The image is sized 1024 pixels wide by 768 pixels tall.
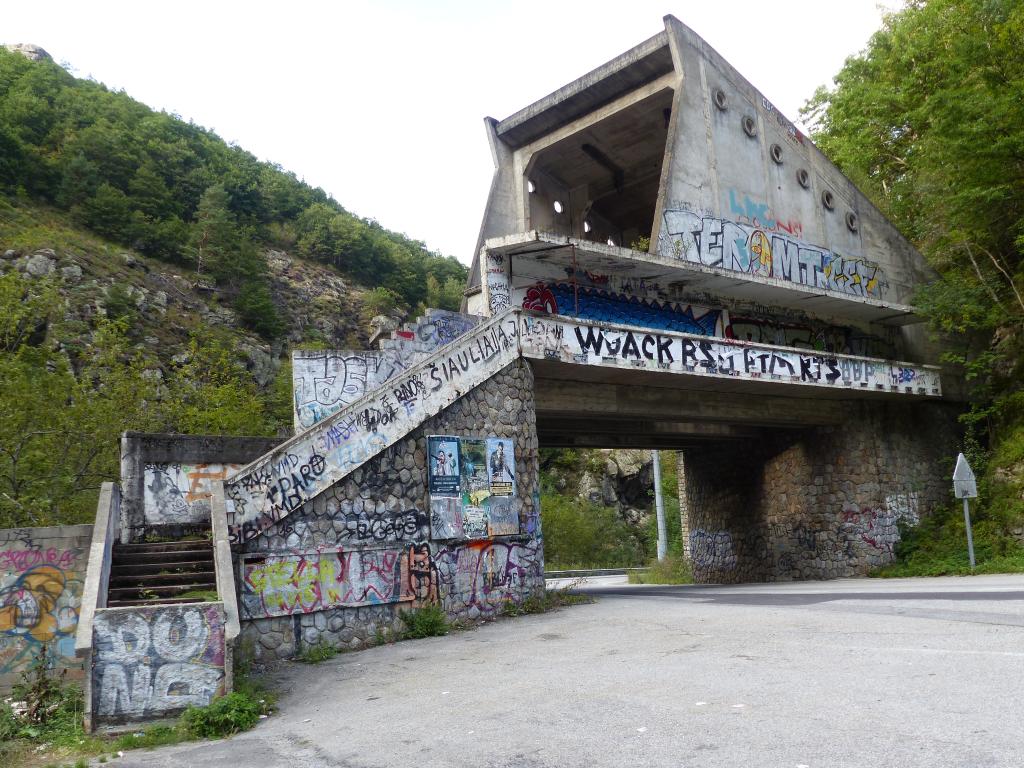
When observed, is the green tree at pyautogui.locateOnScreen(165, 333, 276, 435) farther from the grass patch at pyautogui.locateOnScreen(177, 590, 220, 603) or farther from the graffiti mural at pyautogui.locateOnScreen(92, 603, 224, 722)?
the graffiti mural at pyautogui.locateOnScreen(92, 603, 224, 722)

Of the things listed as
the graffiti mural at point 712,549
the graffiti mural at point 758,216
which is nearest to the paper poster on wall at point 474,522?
the graffiti mural at point 758,216

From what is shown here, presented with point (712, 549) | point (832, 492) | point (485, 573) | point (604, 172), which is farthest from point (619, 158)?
Result: point (485, 573)

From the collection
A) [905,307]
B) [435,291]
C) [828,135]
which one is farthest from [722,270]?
[435,291]

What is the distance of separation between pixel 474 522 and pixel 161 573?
5.30 m

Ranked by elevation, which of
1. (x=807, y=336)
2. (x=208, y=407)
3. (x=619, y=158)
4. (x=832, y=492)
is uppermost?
(x=619, y=158)

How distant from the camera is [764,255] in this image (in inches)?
822

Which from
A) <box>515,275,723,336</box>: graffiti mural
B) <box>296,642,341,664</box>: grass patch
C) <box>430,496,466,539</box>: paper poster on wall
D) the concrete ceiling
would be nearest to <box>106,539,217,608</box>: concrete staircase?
<box>296,642,341,664</box>: grass patch

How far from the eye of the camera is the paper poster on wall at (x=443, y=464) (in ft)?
43.7

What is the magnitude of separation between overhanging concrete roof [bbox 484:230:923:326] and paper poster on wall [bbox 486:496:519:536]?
584 centimetres

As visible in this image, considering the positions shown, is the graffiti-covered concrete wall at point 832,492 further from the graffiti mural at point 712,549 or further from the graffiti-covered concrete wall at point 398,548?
the graffiti-covered concrete wall at point 398,548

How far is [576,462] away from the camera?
2419 inches

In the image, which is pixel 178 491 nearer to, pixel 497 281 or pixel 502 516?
pixel 502 516

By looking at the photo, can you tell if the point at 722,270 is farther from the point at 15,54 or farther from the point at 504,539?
the point at 15,54

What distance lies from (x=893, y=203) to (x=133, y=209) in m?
61.2
